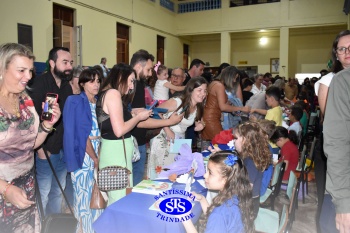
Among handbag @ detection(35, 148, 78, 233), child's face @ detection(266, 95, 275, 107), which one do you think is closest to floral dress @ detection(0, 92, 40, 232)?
handbag @ detection(35, 148, 78, 233)

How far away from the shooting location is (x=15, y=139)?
5.23 ft

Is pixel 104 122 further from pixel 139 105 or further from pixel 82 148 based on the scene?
pixel 139 105

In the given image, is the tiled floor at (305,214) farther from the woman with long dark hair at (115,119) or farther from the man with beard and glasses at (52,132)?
the man with beard and glasses at (52,132)

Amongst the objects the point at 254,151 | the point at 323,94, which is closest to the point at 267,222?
the point at 254,151

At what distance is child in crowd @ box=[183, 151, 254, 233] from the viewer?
1.65 m

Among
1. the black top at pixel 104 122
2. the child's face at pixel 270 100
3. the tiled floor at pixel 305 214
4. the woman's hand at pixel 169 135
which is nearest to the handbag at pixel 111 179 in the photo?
the black top at pixel 104 122

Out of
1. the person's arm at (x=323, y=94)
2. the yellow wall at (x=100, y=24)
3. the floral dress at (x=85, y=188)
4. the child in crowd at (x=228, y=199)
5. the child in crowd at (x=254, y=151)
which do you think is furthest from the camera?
the yellow wall at (x=100, y=24)

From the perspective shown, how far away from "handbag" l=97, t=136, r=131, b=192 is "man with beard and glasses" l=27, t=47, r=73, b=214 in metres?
0.70

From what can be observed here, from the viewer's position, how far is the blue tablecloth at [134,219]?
1746mm

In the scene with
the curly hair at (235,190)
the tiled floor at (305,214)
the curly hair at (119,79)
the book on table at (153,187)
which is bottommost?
the tiled floor at (305,214)

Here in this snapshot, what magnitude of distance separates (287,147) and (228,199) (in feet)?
8.46

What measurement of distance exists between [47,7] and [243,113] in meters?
7.21

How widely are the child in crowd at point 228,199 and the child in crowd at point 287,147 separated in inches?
87.3

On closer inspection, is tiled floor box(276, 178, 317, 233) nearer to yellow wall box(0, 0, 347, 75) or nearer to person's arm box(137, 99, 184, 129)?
person's arm box(137, 99, 184, 129)
